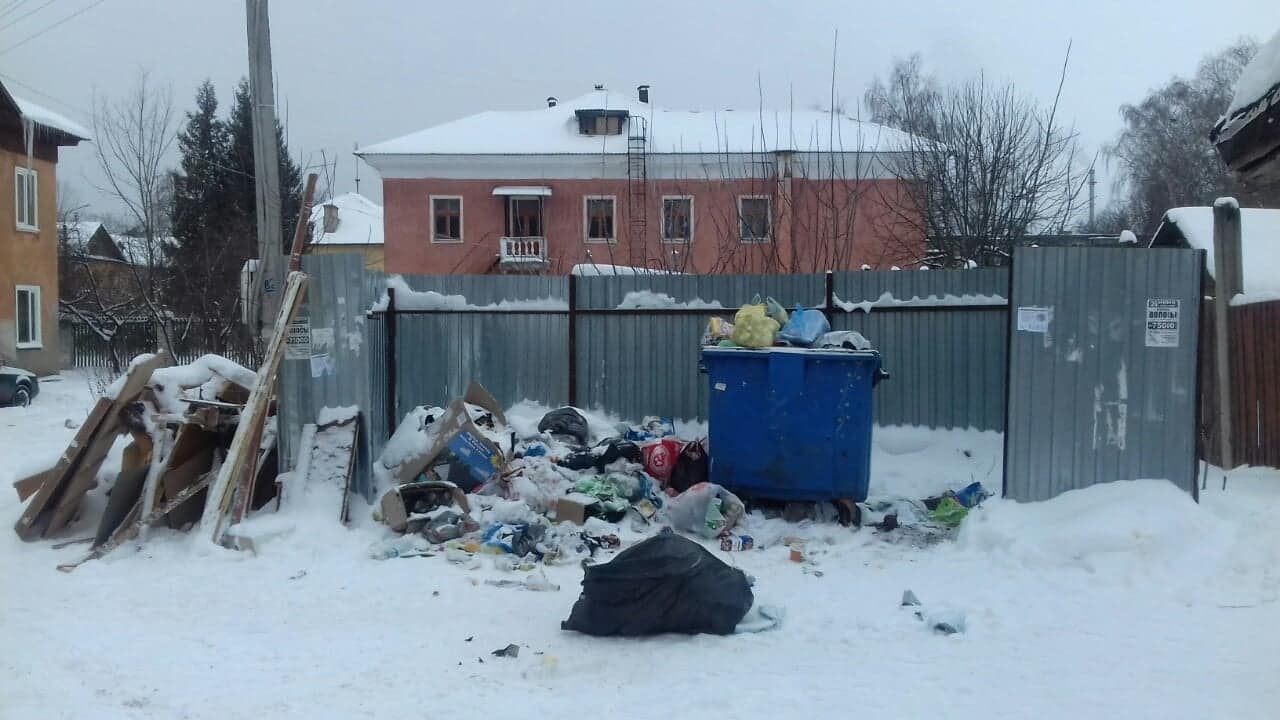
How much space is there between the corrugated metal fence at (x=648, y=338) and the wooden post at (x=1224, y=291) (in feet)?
7.66

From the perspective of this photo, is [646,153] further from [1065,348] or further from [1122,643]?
[1122,643]

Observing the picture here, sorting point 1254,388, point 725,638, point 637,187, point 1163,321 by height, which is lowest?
point 725,638

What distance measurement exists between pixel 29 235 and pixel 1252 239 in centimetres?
2562

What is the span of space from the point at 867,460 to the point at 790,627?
2.75 metres

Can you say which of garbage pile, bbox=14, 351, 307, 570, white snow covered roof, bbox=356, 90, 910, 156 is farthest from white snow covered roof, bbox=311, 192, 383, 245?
garbage pile, bbox=14, 351, 307, 570

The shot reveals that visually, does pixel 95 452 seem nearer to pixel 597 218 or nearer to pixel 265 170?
pixel 265 170

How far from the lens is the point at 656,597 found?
16.1 ft

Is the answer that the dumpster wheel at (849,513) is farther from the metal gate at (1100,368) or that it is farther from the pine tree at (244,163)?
the pine tree at (244,163)

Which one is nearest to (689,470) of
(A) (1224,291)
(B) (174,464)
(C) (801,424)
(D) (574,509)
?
(C) (801,424)

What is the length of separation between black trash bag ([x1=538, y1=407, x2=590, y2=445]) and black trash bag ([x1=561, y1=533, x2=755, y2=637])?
4.00 metres

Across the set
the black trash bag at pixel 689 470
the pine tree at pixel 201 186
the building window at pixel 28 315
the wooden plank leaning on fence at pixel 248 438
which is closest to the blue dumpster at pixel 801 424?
the black trash bag at pixel 689 470

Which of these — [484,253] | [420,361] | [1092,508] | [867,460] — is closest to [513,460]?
[420,361]

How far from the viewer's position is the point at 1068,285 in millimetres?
6961

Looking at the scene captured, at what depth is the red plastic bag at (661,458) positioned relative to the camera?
26.9 ft
